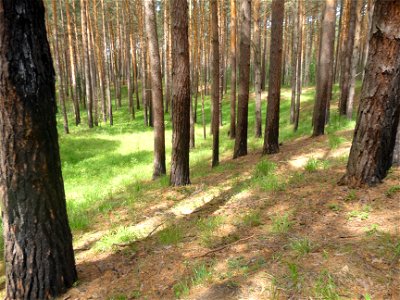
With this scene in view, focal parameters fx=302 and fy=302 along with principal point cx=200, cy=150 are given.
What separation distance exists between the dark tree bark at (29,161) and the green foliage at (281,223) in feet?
9.63

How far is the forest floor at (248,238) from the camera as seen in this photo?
10.5 feet

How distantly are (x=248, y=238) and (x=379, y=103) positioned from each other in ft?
9.25

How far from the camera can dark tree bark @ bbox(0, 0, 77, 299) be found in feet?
10.8

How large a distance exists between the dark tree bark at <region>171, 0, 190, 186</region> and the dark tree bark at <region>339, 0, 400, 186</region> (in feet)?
13.6

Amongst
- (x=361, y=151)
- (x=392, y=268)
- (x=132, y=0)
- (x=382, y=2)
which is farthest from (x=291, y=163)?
(x=132, y=0)

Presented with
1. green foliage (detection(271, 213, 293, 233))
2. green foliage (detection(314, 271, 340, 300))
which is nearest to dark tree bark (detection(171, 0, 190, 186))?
green foliage (detection(271, 213, 293, 233))

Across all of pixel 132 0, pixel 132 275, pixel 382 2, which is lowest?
pixel 132 275

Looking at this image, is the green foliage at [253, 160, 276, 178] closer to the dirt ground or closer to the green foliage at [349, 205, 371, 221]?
the dirt ground

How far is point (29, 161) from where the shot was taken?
345 centimetres

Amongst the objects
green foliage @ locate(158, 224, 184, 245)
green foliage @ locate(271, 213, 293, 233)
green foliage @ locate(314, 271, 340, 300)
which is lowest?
green foliage @ locate(158, 224, 184, 245)

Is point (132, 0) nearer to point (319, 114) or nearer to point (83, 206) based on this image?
point (319, 114)

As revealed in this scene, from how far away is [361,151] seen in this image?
187 inches

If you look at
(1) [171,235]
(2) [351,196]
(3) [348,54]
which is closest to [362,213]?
(2) [351,196]

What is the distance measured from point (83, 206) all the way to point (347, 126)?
10.5 m
